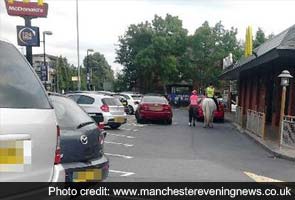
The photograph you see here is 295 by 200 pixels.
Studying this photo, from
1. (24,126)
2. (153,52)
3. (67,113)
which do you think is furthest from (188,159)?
(153,52)

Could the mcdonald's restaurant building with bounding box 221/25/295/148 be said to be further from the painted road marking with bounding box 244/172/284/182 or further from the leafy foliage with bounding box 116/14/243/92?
the leafy foliage with bounding box 116/14/243/92

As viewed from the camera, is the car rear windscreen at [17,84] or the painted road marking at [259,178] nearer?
the car rear windscreen at [17,84]

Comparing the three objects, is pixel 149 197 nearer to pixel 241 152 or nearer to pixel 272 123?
pixel 241 152

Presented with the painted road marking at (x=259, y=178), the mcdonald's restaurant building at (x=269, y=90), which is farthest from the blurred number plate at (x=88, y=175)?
the mcdonald's restaurant building at (x=269, y=90)

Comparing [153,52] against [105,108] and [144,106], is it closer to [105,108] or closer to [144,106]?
[144,106]

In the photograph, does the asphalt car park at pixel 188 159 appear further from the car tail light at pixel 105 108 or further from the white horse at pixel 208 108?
the white horse at pixel 208 108

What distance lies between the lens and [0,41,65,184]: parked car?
10.3 feet

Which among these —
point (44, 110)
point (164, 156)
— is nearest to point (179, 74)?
point (164, 156)

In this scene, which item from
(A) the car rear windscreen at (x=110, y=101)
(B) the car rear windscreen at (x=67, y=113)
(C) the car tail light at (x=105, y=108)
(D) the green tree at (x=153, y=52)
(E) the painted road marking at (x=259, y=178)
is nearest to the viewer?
(B) the car rear windscreen at (x=67, y=113)

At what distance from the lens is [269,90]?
801 inches

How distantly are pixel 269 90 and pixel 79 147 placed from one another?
16.4 m

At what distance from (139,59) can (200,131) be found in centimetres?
3396

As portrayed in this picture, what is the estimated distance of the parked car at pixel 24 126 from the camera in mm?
3141

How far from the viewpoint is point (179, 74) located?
49781 mm
